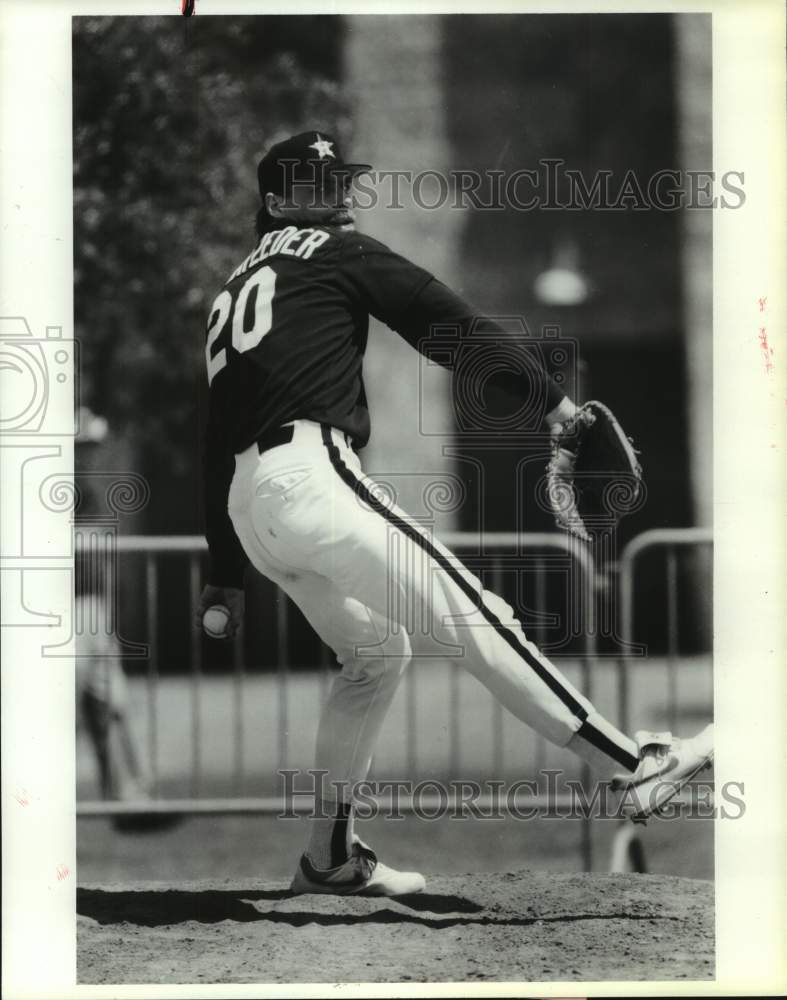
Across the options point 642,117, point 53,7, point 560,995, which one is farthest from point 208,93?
point 560,995

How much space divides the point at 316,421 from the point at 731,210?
1.54 metres

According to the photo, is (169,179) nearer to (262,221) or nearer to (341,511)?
(262,221)

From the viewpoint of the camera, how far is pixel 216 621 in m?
12.7

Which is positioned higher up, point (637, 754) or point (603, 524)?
point (603, 524)

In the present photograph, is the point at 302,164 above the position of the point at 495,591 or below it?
above

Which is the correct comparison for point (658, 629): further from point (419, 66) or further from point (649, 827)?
point (419, 66)

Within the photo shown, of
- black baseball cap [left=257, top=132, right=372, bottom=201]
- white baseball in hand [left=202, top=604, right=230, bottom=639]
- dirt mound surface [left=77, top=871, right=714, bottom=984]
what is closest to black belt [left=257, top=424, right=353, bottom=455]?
white baseball in hand [left=202, top=604, right=230, bottom=639]

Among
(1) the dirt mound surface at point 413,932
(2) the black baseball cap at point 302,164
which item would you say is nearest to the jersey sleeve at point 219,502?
(2) the black baseball cap at point 302,164

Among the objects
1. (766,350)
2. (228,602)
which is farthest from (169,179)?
(766,350)

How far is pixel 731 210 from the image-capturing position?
12.6 meters

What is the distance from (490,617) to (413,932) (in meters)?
1.06

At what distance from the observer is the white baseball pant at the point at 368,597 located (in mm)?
12414

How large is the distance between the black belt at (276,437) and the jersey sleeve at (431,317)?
0.49 meters

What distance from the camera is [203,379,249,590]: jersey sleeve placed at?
12539 millimetres
